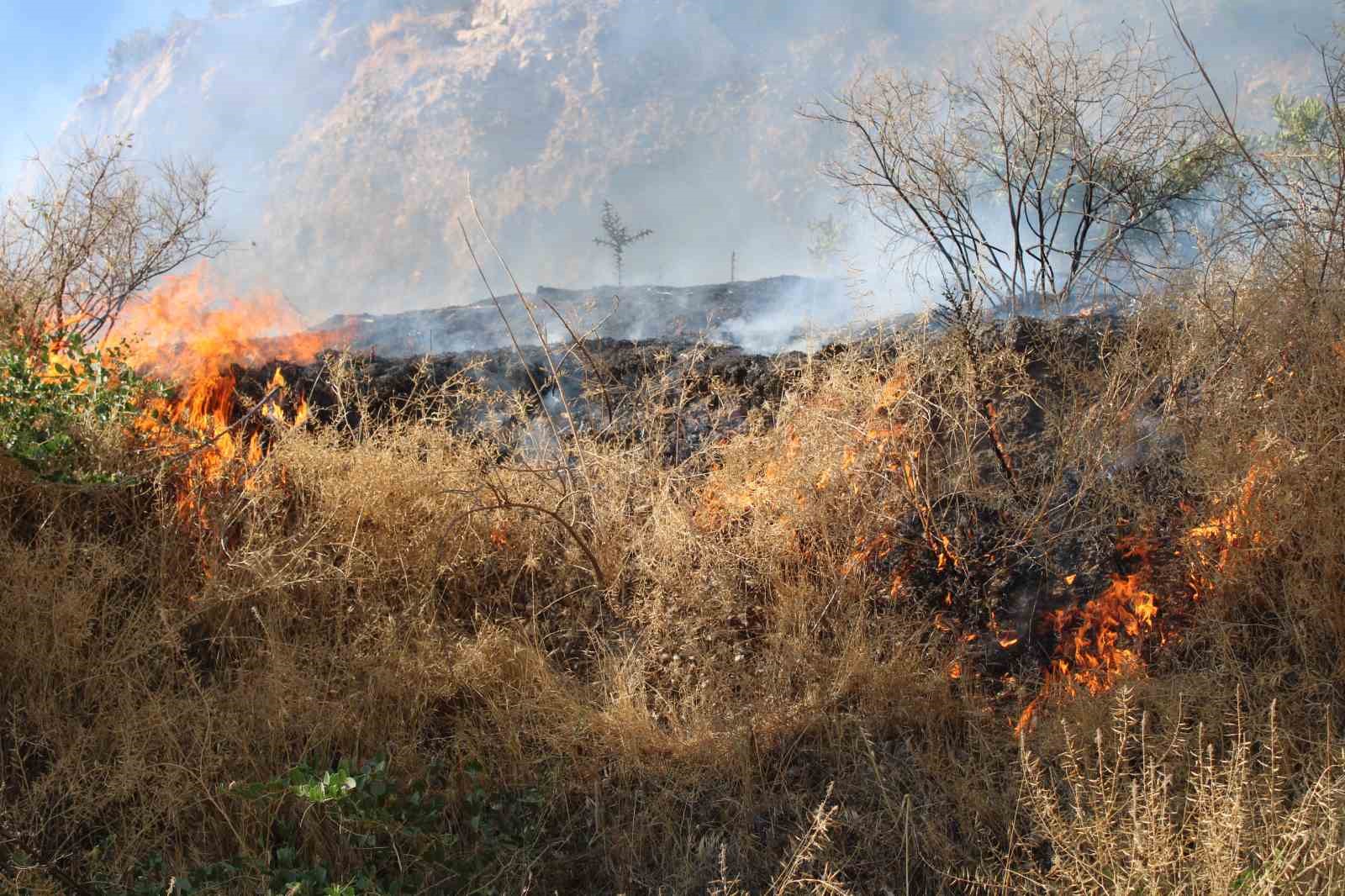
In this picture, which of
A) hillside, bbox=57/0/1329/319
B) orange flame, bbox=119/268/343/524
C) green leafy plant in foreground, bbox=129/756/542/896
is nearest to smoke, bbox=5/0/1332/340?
hillside, bbox=57/0/1329/319

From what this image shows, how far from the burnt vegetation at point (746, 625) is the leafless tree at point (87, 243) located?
2.12ft

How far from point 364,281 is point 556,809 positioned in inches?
1858

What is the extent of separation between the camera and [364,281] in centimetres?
4675

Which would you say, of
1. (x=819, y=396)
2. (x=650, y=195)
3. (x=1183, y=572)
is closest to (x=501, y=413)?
(x=819, y=396)

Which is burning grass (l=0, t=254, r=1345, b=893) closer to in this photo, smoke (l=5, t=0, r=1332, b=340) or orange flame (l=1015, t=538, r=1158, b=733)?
orange flame (l=1015, t=538, r=1158, b=733)

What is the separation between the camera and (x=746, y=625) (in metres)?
3.79

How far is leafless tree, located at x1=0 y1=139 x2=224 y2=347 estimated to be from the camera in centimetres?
559

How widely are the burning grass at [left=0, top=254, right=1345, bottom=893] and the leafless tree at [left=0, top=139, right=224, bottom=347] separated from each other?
2065mm

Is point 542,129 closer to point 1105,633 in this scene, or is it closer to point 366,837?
point 1105,633

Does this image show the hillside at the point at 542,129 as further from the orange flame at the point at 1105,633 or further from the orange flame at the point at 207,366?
the orange flame at the point at 1105,633

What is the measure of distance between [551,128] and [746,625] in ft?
170

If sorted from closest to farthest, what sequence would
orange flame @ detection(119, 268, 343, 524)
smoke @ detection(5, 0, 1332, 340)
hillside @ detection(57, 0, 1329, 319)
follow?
1. orange flame @ detection(119, 268, 343, 524)
2. smoke @ detection(5, 0, 1332, 340)
3. hillside @ detection(57, 0, 1329, 319)

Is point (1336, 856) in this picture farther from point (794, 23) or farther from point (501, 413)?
point (794, 23)

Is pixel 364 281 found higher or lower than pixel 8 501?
higher
